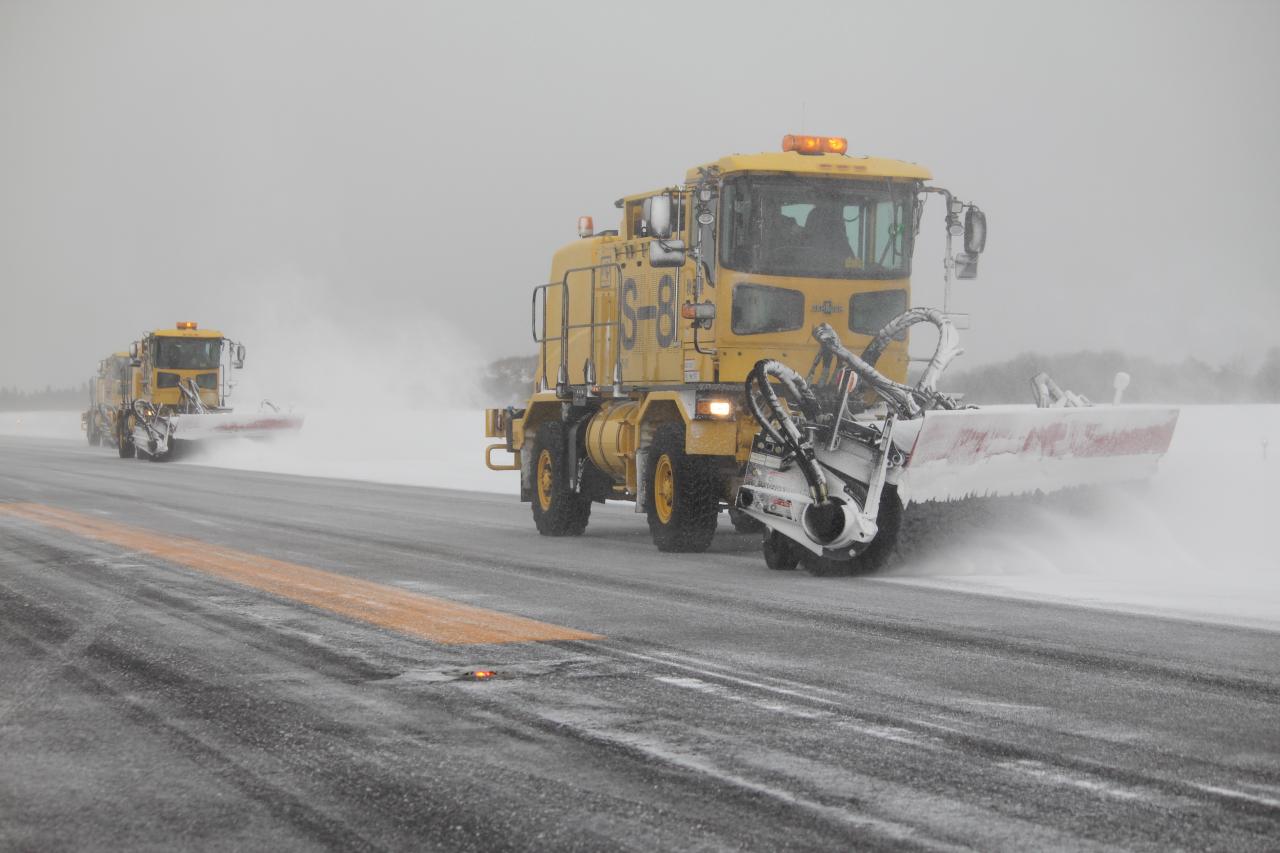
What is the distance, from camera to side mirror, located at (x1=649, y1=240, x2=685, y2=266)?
12.8m

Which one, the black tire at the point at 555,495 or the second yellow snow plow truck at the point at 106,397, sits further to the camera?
the second yellow snow plow truck at the point at 106,397

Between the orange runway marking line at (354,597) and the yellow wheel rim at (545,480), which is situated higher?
the yellow wheel rim at (545,480)

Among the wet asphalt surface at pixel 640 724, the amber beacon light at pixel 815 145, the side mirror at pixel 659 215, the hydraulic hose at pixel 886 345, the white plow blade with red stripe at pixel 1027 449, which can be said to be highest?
the amber beacon light at pixel 815 145

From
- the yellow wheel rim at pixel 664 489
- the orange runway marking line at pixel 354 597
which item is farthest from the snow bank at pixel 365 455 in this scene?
the yellow wheel rim at pixel 664 489

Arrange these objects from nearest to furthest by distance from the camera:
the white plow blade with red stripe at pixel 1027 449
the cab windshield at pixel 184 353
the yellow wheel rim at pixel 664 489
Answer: the white plow blade with red stripe at pixel 1027 449, the yellow wheel rim at pixel 664 489, the cab windshield at pixel 184 353

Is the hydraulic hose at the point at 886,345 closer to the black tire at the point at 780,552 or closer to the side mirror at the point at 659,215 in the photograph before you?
the black tire at the point at 780,552

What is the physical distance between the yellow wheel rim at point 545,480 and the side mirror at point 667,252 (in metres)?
3.89

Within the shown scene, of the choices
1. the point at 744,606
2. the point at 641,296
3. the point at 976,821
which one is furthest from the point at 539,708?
the point at 641,296

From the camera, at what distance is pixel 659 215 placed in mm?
12430

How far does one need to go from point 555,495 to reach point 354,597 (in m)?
6.13

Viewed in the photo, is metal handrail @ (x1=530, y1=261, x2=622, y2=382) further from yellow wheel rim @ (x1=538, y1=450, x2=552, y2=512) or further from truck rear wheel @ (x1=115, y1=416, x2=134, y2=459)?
truck rear wheel @ (x1=115, y1=416, x2=134, y2=459)

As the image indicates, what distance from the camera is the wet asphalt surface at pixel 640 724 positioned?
4.40m

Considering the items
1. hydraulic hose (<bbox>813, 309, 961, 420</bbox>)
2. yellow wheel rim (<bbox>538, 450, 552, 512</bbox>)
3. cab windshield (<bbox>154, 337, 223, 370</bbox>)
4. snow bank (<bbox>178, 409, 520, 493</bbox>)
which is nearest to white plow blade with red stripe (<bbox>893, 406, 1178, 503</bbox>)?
hydraulic hose (<bbox>813, 309, 961, 420</bbox>)

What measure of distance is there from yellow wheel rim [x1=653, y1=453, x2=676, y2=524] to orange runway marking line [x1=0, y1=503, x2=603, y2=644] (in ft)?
10.8
